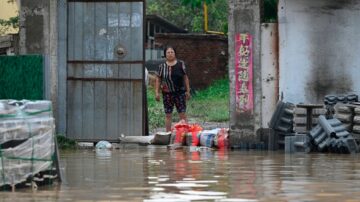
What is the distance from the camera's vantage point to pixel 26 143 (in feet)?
33.5

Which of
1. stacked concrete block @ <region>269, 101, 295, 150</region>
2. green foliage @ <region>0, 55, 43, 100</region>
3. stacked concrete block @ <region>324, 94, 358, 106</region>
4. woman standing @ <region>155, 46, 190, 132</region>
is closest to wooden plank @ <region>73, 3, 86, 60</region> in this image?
green foliage @ <region>0, 55, 43, 100</region>

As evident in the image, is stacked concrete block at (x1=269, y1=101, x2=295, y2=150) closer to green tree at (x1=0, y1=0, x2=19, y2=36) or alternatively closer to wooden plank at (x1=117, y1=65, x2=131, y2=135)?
wooden plank at (x1=117, y1=65, x2=131, y2=135)

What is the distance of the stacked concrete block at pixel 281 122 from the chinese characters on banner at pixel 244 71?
0.63 meters

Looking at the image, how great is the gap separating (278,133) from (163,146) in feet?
7.12

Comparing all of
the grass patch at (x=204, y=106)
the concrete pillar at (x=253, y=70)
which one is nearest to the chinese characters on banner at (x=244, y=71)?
the concrete pillar at (x=253, y=70)

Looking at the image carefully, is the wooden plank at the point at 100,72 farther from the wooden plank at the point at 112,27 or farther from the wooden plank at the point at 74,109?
the wooden plank at the point at 74,109

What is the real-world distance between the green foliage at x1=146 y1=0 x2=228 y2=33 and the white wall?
38955mm

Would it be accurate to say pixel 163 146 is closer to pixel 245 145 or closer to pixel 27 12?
pixel 245 145

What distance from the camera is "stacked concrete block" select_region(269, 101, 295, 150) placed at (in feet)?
55.6

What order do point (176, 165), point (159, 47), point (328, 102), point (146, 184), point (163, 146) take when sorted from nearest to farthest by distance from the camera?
1. point (146, 184)
2. point (176, 165)
3. point (328, 102)
4. point (163, 146)
5. point (159, 47)

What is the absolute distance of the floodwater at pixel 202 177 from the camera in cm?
941

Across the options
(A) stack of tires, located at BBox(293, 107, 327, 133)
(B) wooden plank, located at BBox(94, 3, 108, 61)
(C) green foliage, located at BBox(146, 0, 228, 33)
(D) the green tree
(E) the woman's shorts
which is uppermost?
(C) green foliage, located at BBox(146, 0, 228, 33)

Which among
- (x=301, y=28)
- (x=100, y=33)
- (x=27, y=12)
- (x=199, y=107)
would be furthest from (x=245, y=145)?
(x=199, y=107)

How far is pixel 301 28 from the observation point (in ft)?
56.7
